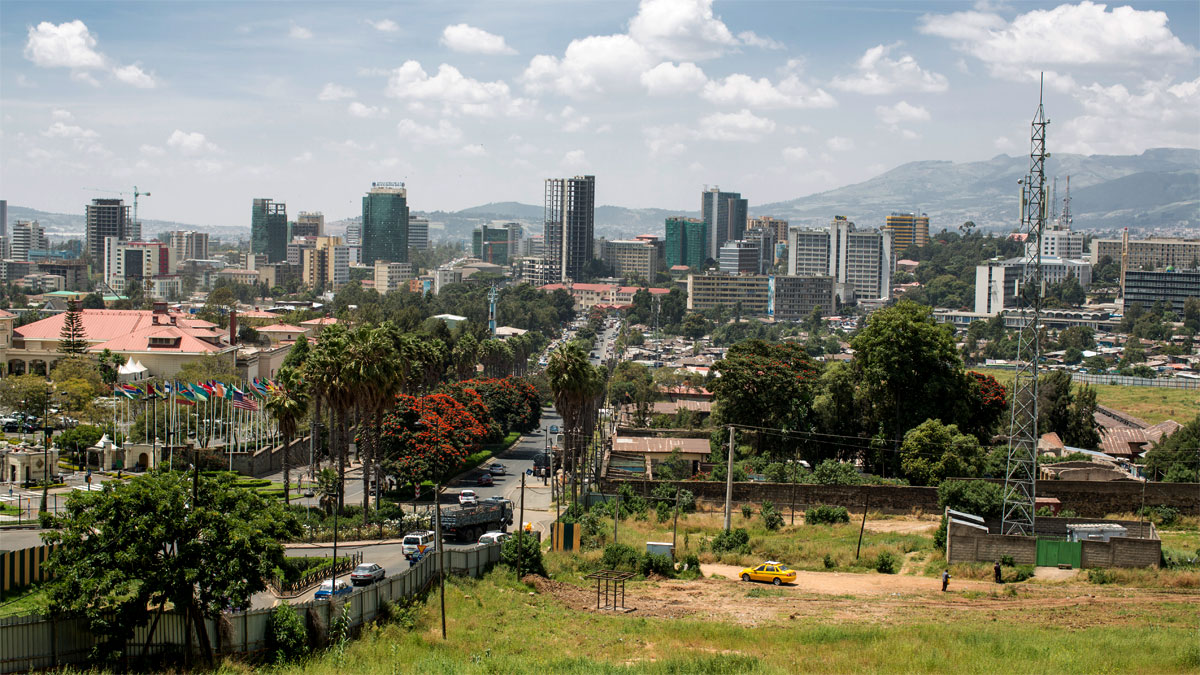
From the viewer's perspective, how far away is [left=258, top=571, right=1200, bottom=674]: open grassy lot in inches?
891

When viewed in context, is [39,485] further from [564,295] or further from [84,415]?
[564,295]

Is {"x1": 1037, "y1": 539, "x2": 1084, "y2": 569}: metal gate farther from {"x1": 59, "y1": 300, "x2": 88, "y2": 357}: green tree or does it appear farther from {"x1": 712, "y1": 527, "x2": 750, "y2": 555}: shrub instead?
{"x1": 59, "y1": 300, "x2": 88, "y2": 357}: green tree

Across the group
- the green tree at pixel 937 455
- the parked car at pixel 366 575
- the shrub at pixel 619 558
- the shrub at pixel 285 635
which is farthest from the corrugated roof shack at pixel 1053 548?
the shrub at pixel 285 635

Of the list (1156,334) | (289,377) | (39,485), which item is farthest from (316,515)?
(1156,334)

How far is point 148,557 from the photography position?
22.1 metres

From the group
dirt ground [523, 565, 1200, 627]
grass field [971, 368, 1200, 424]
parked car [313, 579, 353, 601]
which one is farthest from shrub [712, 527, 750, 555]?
grass field [971, 368, 1200, 424]

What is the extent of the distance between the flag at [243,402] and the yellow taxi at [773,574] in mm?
28384

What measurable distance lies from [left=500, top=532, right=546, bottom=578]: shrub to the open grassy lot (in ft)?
2.65

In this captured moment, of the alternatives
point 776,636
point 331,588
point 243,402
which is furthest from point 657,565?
point 243,402

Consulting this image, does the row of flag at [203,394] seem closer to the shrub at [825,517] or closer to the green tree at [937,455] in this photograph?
the shrub at [825,517]

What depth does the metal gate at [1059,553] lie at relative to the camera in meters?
35.0

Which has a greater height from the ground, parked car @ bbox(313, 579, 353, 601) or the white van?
parked car @ bbox(313, 579, 353, 601)

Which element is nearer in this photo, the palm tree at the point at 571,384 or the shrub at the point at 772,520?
the shrub at the point at 772,520

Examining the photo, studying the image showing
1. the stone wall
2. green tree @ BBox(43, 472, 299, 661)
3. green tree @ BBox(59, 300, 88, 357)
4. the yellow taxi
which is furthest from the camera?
green tree @ BBox(59, 300, 88, 357)
